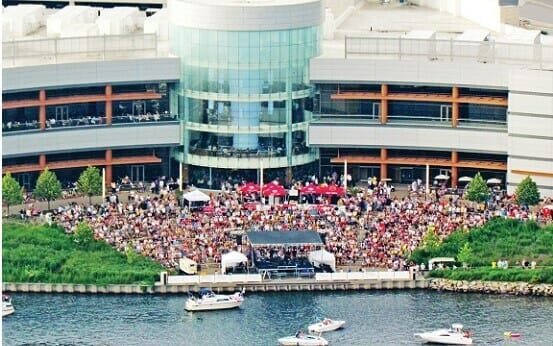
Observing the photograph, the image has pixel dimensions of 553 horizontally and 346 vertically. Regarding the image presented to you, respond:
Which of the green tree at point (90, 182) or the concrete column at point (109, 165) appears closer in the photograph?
the green tree at point (90, 182)

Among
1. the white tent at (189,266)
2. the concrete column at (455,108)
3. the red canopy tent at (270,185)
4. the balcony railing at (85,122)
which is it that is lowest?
the white tent at (189,266)

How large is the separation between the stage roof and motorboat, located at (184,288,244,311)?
6757 millimetres

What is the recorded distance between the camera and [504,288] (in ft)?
461

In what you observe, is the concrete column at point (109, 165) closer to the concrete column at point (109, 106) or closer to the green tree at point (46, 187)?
the concrete column at point (109, 106)

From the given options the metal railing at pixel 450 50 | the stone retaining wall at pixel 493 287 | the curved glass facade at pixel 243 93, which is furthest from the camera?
the curved glass facade at pixel 243 93

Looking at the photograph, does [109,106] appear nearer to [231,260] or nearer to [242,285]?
[231,260]

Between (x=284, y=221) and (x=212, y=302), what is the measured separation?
1411cm

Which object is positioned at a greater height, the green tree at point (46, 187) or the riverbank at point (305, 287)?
the green tree at point (46, 187)

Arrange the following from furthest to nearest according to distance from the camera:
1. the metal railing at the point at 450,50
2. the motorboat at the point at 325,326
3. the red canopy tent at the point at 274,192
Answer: the metal railing at the point at 450,50 → the red canopy tent at the point at 274,192 → the motorboat at the point at 325,326

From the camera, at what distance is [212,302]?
137 m

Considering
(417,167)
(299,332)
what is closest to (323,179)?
(417,167)

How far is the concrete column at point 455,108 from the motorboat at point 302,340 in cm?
3283

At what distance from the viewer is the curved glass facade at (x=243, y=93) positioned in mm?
159000

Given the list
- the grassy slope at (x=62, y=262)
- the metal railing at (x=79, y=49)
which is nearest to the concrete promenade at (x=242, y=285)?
the grassy slope at (x=62, y=262)
